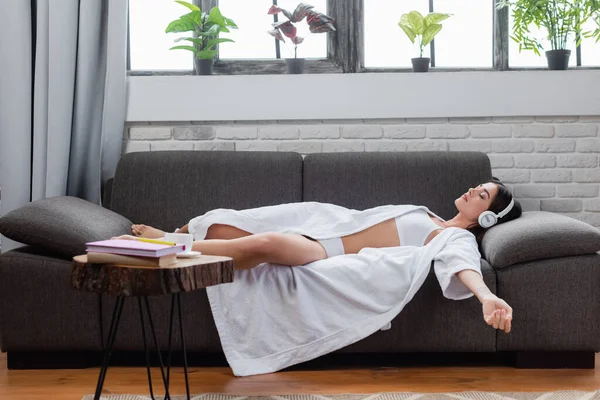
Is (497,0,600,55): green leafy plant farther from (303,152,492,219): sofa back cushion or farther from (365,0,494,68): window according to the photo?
(303,152,492,219): sofa back cushion

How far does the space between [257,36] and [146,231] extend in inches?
53.5

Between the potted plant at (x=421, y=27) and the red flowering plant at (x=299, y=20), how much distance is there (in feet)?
1.16

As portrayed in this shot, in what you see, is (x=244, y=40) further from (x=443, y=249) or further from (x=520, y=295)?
(x=520, y=295)

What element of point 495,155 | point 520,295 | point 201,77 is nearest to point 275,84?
point 201,77

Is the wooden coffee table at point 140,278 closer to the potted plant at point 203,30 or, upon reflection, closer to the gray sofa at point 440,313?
the gray sofa at point 440,313

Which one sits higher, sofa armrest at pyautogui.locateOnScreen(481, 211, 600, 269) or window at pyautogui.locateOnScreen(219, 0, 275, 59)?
window at pyautogui.locateOnScreen(219, 0, 275, 59)

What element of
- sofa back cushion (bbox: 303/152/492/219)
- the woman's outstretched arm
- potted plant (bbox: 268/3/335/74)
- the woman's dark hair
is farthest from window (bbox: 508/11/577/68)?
Result: the woman's outstretched arm

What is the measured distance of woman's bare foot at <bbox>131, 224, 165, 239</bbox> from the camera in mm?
2760

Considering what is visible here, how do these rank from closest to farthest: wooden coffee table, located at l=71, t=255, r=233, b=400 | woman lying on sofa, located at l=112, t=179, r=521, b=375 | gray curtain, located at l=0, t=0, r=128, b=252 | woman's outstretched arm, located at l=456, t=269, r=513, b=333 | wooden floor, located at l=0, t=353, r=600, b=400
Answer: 1. wooden coffee table, located at l=71, t=255, r=233, b=400
2. woman's outstretched arm, located at l=456, t=269, r=513, b=333
3. wooden floor, located at l=0, t=353, r=600, b=400
4. woman lying on sofa, located at l=112, t=179, r=521, b=375
5. gray curtain, located at l=0, t=0, r=128, b=252

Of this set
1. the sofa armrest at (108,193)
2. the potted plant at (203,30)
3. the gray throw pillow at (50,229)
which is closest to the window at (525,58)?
the potted plant at (203,30)

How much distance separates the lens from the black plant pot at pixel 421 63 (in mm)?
3467

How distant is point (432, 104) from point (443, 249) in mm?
1086

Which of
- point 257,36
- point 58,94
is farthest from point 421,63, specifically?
point 58,94

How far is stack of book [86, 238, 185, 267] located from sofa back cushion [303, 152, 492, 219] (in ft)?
4.38
